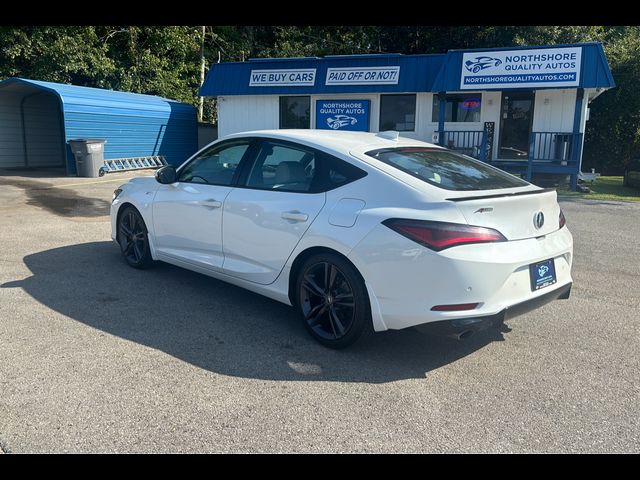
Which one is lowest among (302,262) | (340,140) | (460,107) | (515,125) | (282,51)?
(302,262)

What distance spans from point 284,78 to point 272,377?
16.7 meters

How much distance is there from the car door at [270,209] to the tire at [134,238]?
4.86 feet

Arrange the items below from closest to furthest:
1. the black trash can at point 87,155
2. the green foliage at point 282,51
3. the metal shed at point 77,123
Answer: the black trash can at point 87,155
the metal shed at point 77,123
the green foliage at point 282,51

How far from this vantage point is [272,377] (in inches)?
146

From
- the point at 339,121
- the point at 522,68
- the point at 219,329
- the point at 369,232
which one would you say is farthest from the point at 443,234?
the point at 339,121

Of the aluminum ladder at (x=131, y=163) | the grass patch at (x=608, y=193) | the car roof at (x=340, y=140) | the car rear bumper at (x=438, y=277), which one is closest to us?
the car rear bumper at (x=438, y=277)

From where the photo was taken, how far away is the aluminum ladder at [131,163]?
1837cm

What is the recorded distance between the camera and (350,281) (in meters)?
3.91

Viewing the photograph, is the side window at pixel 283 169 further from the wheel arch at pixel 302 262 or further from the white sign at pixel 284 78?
the white sign at pixel 284 78

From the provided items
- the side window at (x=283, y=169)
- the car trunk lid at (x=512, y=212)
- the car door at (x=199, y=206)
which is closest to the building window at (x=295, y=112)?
the car door at (x=199, y=206)

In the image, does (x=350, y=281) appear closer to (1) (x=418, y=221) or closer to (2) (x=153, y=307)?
(1) (x=418, y=221)

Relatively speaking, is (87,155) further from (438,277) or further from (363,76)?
(438,277)
